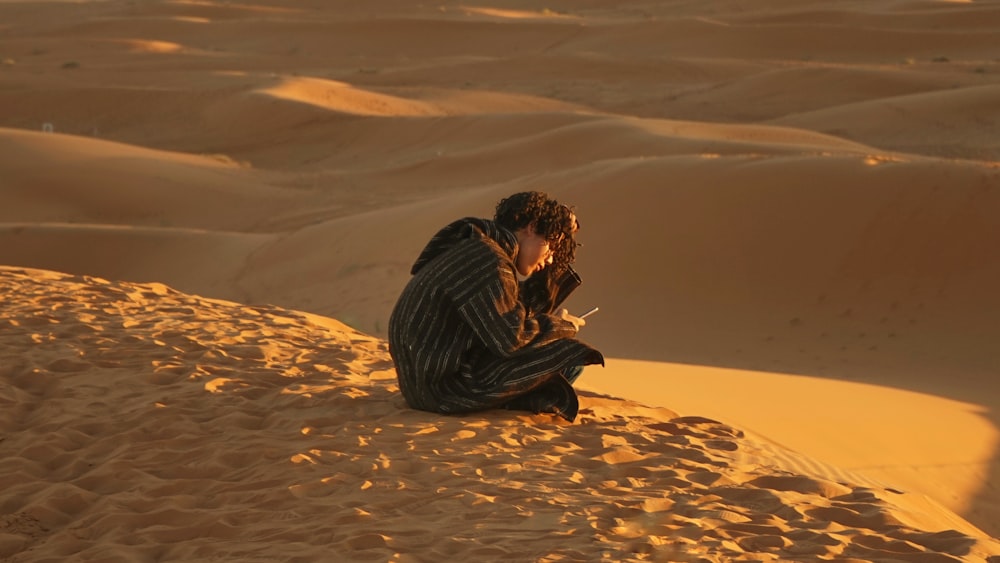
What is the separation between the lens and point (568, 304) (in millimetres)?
12477

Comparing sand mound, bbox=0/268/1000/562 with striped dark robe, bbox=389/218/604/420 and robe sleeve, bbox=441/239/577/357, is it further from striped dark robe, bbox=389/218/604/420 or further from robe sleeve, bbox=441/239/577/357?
robe sleeve, bbox=441/239/577/357

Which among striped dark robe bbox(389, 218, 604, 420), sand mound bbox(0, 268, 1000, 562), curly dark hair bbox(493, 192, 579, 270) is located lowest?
sand mound bbox(0, 268, 1000, 562)

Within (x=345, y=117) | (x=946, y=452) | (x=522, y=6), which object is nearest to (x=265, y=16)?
(x=522, y=6)

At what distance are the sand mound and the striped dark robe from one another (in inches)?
5.3

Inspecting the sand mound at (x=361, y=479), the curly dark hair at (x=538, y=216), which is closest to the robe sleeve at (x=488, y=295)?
the curly dark hair at (x=538, y=216)

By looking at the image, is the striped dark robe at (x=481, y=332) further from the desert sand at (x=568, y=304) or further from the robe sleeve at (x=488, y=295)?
the desert sand at (x=568, y=304)

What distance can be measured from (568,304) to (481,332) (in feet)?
24.7

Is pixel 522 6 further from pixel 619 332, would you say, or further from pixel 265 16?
pixel 619 332

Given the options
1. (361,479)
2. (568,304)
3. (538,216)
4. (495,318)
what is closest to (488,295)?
(495,318)

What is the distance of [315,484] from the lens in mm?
4602

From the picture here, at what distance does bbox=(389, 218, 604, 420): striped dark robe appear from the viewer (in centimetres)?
495

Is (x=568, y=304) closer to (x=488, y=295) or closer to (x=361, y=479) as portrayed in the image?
(x=488, y=295)

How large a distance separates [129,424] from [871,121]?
19.9m

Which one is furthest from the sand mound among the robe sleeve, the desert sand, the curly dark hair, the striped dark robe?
the curly dark hair
